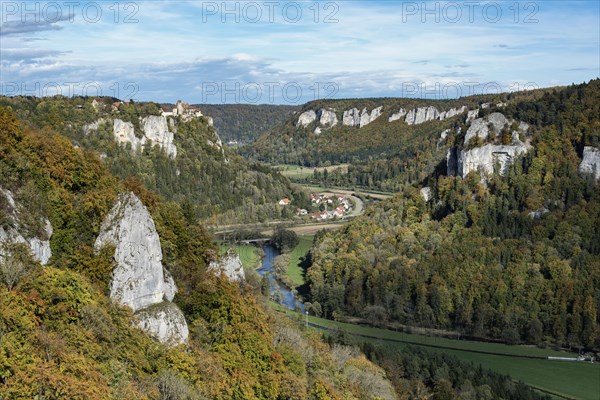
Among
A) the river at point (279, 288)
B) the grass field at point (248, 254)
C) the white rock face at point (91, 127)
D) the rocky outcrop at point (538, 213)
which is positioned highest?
the white rock face at point (91, 127)

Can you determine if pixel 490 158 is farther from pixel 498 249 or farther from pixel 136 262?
pixel 136 262

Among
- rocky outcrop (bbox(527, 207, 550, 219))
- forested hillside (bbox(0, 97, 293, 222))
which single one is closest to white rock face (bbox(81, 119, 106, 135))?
forested hillside (bbox(0, 97, 293, 222))

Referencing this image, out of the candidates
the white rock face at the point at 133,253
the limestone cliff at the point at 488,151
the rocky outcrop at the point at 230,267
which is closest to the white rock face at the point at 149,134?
the limestone cliff at the point at 488,151

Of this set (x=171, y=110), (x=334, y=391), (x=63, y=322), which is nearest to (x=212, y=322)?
(x=334, y=391)

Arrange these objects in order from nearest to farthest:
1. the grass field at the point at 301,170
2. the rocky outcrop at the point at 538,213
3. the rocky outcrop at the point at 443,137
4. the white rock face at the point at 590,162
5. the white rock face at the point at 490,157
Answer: the rocky outcrop at the point at 538,213 < the white rock face at the point at 590,162 < the white rock face at the point at 490,157 < the rocky outcrop at the point at 443,137 < the grass field at the point at 301,170

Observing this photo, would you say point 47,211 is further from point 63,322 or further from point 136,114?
point 136,114

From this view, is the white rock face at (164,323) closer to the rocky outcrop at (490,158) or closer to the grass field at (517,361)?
the grass field at (517,361)

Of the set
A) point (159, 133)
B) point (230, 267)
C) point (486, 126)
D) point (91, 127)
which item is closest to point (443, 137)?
point (159, 133)
